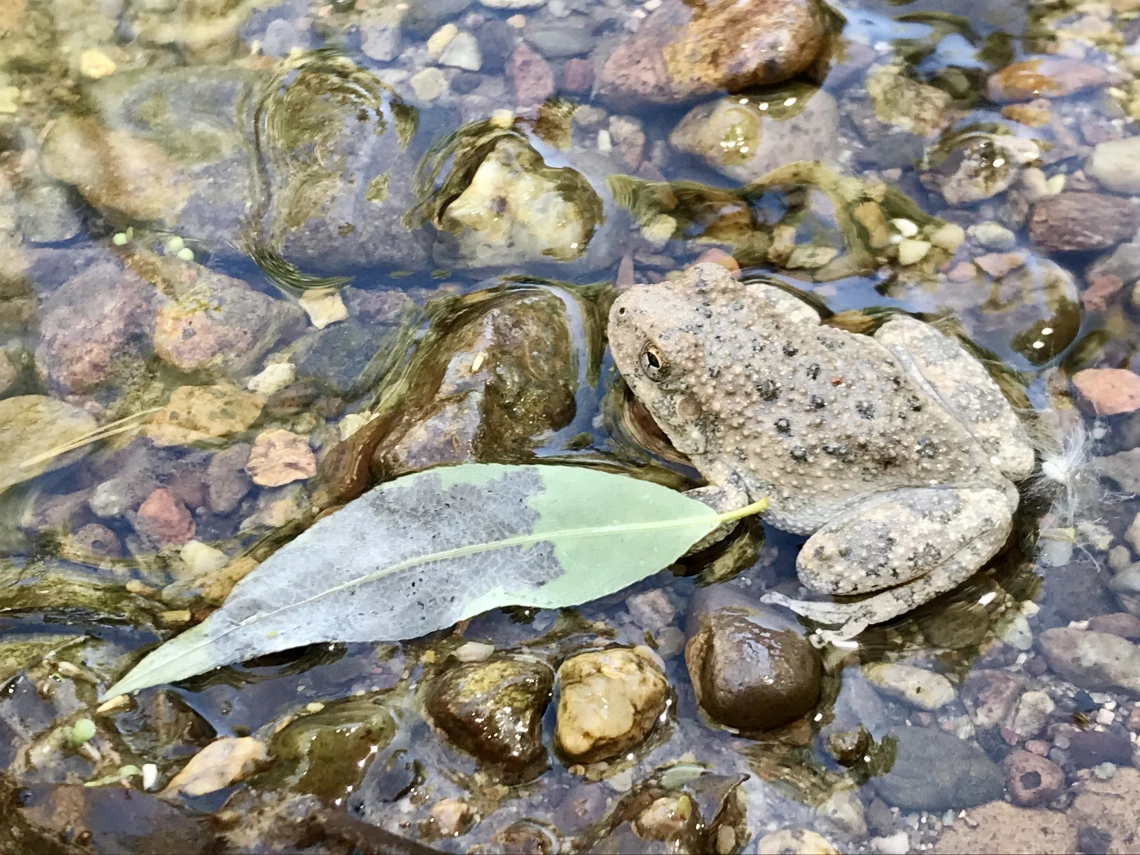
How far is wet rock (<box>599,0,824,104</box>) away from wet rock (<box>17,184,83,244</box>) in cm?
383

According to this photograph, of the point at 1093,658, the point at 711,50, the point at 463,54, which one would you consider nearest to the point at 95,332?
the point at 463,54

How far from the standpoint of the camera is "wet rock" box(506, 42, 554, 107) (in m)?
5.66

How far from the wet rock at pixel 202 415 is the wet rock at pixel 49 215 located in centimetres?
Result: 158

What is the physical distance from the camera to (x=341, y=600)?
12.4 feet

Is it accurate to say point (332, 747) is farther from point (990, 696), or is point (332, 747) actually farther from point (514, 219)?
point (990, 696)

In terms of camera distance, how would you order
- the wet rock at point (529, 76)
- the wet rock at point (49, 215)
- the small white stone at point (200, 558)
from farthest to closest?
the wet rock at point (529, 76) < the wet rock at point (49, 215) < the small white stone at point (200, 558)

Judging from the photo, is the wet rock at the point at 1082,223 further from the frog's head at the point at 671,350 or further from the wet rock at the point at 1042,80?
the frog's head at the point at 671,350

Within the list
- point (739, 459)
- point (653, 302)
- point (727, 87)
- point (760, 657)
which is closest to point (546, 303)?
point (653, 302)

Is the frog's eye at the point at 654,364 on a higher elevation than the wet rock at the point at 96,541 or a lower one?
higher

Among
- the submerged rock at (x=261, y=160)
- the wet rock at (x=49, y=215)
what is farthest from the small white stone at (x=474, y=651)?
the wet rock at (x=49, y=215)

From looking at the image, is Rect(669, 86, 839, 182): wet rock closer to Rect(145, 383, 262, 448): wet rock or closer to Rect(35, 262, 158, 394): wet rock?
Rect(145, 383, 262, 448): wet rock

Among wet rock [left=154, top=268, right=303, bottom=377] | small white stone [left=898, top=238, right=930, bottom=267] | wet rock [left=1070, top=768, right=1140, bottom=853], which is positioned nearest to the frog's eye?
small white stone [left=898, top=238, right=930, bottom=267]

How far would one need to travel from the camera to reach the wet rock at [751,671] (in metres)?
3.75

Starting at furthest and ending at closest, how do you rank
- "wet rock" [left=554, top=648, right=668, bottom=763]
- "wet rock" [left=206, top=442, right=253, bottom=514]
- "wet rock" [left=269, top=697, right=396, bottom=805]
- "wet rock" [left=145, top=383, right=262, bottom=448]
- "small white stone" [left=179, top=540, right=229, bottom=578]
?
"wet rock" [left=145, top=383, right=262, bottom=448] → "wet rock" [left=206, top=442, right=253, bottom=514] → "small white stone" [left=179, top=540, right=229, bottom=578] → "wet rock" [left=554, top=648, right=668, bottom=763] → "wet rock" [left=269, top=697, right=396, bottom=805]
